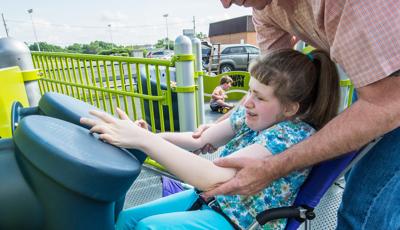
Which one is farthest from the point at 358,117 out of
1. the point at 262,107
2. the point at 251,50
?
the point at 251,50

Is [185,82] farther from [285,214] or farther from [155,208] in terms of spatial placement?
[285,214]

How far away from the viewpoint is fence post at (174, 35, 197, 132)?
255 centimetres

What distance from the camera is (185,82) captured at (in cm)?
265

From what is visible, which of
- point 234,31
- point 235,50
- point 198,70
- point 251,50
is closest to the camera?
point 198,70

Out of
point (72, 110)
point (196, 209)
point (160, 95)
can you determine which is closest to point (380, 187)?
point (196, 209)

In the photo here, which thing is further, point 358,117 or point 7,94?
point 7,94

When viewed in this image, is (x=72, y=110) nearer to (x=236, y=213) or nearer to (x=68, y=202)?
(x=68, y=202)

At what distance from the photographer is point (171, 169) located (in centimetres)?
105

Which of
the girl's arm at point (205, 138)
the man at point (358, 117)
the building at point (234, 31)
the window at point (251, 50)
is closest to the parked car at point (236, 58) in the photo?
the window at point (251, 50)

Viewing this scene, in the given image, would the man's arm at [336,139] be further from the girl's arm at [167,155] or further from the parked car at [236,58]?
the parked car at [236,58]

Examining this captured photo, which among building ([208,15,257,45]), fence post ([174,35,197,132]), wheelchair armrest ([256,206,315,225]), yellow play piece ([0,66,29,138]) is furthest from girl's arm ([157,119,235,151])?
building ([208,15,257,45])

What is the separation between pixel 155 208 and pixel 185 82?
1.52 m

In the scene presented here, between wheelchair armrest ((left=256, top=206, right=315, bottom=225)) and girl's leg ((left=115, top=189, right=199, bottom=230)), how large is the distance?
381 millimetres

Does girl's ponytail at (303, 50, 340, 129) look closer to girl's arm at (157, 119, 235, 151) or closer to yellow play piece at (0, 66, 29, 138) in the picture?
girl's arm at (157, 119, 235, 151)
